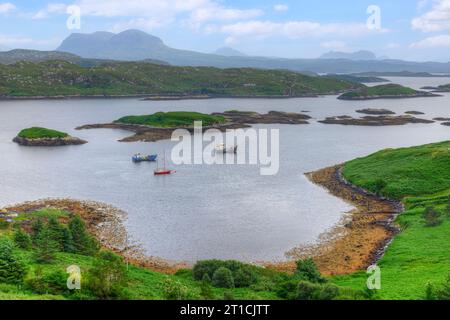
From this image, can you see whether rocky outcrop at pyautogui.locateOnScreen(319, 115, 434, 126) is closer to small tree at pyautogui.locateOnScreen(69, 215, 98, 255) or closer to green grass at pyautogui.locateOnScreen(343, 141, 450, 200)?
green grass at pyautogui.locateOnScreen(343, 141, 450, 200)

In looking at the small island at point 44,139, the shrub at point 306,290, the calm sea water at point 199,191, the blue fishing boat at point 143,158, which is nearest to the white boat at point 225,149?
the calm sea water at point 199,191

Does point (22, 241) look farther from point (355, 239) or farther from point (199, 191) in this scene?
point (199, 191)

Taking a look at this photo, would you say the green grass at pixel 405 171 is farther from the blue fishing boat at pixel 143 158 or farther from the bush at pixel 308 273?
the blue fishing boat at pixel 143 158

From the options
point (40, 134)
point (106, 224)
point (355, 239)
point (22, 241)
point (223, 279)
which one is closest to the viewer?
point (223, 279)

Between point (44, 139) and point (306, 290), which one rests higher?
point (44, 139)

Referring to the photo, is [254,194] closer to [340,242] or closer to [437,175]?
[340,242]

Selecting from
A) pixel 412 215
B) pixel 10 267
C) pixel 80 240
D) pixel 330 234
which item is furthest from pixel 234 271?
pixel 412 215

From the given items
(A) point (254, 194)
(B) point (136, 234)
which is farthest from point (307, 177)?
(B) point (136, 234)
